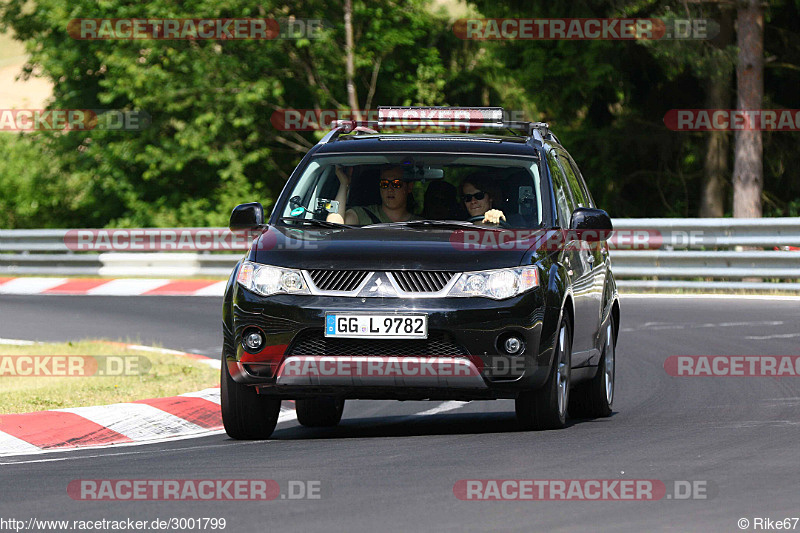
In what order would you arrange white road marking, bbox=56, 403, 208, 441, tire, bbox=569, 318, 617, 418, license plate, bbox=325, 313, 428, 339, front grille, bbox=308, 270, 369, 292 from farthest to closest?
1. tire, bbox=569, 318, 617, 418
2. white road marking, bbox=56, 403, 208, 441
3. front grille, bbox=308, 270, 369, 292
4. license plate, bbox=325, 313, 428, 339

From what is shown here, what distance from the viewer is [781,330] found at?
54.9ft

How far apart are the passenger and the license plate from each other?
1.33 metres

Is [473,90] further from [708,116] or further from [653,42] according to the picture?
[653,42]

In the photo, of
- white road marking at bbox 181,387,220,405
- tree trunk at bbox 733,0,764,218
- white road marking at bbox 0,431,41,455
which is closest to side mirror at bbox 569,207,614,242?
white road marking at bbox 181,387,220,405

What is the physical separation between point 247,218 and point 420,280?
150 centimetres

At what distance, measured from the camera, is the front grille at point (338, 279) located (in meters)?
8.84

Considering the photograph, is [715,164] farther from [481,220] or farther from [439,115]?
[481,220]

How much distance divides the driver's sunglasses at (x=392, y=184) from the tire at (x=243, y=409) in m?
1.58

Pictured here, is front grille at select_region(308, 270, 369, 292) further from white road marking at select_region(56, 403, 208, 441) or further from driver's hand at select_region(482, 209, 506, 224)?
white road marking at select_region(56, 403, 208, 441)

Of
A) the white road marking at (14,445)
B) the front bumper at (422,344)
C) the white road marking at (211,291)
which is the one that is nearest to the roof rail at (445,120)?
the front bumper at (422,344)

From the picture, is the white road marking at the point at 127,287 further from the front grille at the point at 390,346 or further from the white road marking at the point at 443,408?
the front grille at the point at 390,346

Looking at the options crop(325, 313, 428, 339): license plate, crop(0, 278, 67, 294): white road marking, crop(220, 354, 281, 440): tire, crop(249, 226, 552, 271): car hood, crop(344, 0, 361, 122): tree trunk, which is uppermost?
crop(344, 0, 361, 122): tree trunk

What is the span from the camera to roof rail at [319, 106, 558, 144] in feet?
34.8

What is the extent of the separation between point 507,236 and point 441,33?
32.5 m
